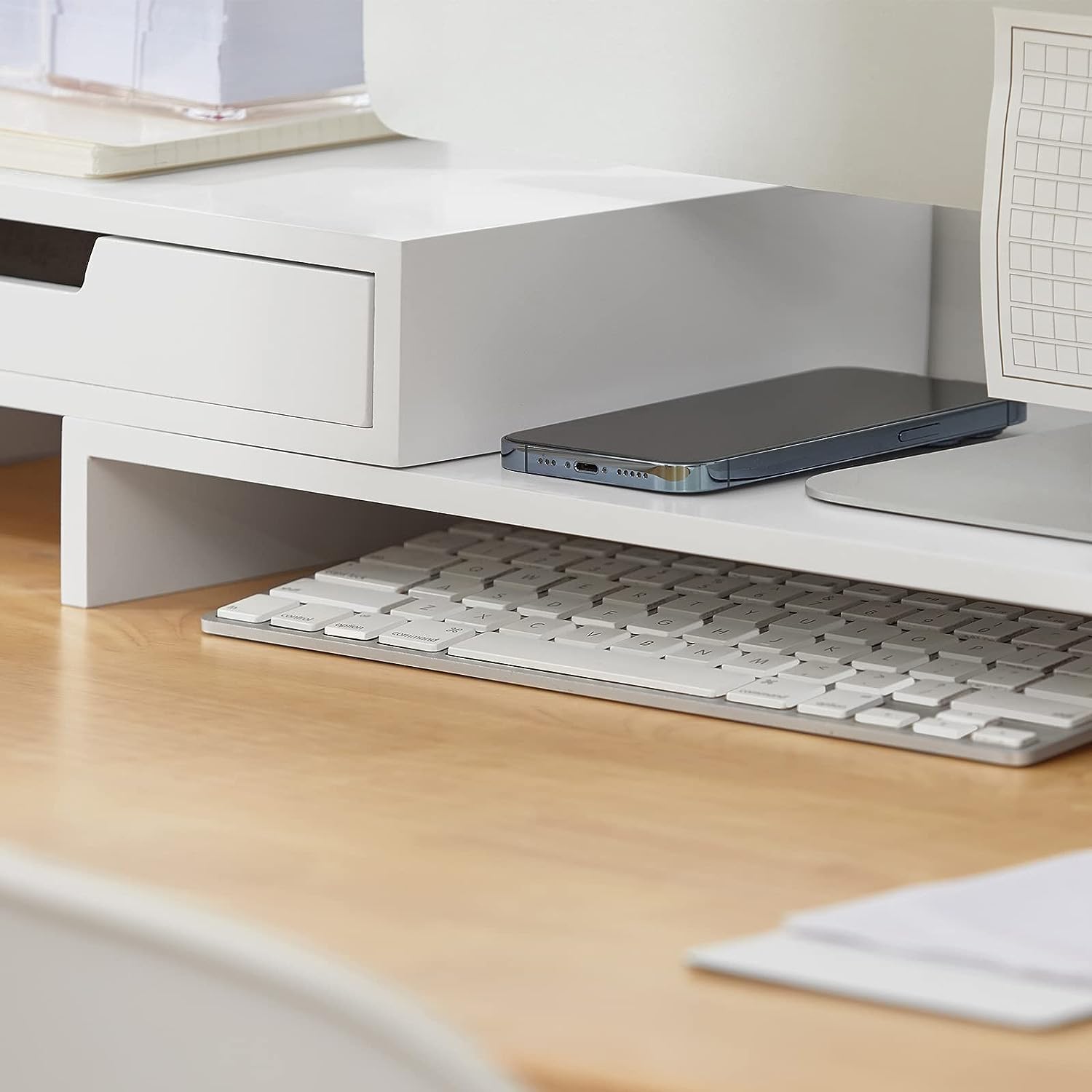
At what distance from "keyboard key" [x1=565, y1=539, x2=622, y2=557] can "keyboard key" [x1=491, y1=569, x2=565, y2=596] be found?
4cm

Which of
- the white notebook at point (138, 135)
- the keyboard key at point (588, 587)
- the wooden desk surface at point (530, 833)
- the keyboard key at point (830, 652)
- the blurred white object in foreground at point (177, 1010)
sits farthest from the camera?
the white notebook at point (138, 135)

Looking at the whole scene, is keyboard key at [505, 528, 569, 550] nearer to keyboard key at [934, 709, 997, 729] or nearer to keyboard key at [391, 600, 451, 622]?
keyboard key at [391, 600, 451, 622]

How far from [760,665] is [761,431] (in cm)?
14

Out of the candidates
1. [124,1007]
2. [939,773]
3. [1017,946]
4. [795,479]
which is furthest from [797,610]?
[124,1007]

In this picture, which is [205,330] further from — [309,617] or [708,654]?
[708,654]

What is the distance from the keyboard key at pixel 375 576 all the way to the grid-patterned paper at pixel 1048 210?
1.06 feet

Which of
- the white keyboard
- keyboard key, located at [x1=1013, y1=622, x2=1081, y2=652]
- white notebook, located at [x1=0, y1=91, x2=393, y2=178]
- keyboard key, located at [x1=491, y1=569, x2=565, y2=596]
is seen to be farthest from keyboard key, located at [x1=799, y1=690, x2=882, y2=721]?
white notebook, located at [x1=0, y1=91, x2=393, y2=178]

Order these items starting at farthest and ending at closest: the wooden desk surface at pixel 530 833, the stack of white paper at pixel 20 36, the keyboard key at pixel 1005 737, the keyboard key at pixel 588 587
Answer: the stack of white paper at pixel 20 36 < the keyboard key at pixel 588 587 < the keyboard key at pixel 1005 737 < the wooden desk surface at pixel 530 833

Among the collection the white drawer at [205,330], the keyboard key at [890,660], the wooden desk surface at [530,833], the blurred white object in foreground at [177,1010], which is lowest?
the wooden desk surface at [530,833]

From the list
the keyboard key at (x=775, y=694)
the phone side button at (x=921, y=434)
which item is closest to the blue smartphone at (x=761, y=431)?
the phone side button at (x=921, y=434)

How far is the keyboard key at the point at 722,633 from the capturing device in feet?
3.33

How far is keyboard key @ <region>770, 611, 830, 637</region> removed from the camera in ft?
3.35

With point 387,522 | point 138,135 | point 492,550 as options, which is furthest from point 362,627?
point 138,135

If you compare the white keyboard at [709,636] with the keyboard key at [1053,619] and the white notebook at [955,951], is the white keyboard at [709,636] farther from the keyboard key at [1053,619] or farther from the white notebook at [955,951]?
the white notebook at [955,951]
